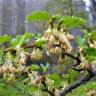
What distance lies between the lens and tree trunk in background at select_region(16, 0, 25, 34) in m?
9.85

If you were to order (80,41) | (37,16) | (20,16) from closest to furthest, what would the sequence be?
(37,16), (80,41), (20,16)

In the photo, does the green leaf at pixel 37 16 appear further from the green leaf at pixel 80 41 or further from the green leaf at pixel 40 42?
the green leaf at pixel 80 41

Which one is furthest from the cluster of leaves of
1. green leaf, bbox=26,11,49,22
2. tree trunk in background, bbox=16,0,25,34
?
tree trunk in background, bbox=16,0,25,34

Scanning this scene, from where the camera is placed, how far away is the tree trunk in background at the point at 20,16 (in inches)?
388

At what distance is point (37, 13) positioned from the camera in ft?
3.83

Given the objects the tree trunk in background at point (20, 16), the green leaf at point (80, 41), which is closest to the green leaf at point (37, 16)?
the green leaf at point (80, 41)

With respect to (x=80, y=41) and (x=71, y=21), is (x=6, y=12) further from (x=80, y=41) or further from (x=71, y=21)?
(x=71, y=21)

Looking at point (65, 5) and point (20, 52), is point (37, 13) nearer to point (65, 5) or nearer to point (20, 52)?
point (20, 52)

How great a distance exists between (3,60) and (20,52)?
2.4 inches

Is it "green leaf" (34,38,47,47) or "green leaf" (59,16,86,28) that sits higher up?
"green leaf" (59,16,86,28)

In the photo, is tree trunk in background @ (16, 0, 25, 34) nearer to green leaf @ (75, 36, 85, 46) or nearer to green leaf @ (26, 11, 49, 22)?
green leaf @ (75, 36, 85, 46)

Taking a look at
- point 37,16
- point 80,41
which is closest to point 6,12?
point 80,41

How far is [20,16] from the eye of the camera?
9.95 metres

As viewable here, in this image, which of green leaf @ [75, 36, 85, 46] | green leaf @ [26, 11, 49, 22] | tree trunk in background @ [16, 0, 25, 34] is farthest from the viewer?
tree trunk in background @ [16, 0, 25, 34]
